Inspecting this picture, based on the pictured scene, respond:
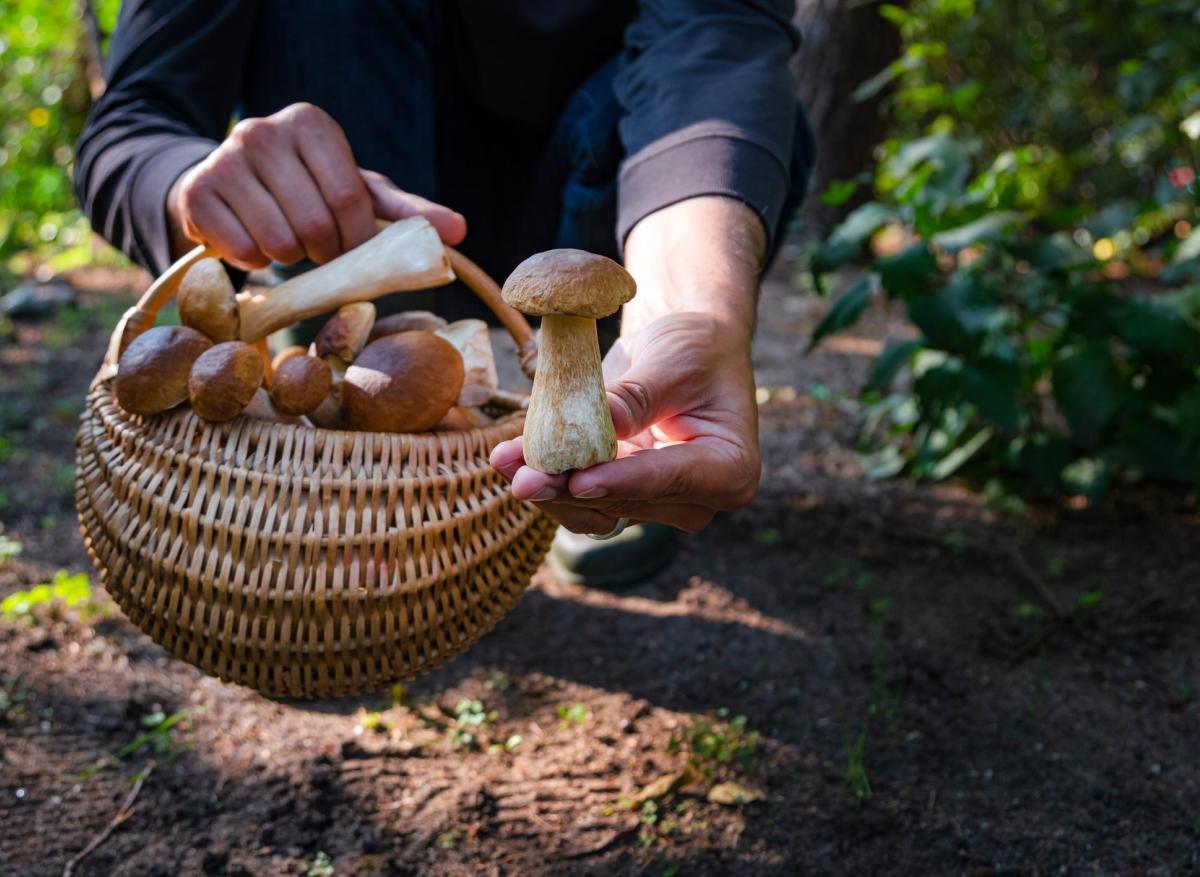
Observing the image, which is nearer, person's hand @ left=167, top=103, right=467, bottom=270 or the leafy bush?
person's hand @ left=167, top=103, right=467, bottom=270

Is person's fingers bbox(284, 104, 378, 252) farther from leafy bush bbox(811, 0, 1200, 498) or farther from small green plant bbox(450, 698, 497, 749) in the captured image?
leafy bush bbox(811, 0, 1200, 498)

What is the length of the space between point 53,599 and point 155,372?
1.07 m

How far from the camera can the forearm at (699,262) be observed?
50.1 inches

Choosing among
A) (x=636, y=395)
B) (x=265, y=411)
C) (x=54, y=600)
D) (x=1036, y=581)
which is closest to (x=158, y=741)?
(x=54, y=600)

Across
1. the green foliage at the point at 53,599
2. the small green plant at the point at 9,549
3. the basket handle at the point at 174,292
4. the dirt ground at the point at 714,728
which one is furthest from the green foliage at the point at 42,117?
the basket handle at the point at 174,292

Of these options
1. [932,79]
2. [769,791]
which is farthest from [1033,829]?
[932,79]

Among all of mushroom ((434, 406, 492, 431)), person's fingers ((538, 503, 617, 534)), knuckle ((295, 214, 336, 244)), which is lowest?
mushroom ((434, 406, 492, 431))

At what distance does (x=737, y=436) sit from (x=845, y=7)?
3.14 m

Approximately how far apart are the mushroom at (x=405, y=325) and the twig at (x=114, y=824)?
0.80 metres

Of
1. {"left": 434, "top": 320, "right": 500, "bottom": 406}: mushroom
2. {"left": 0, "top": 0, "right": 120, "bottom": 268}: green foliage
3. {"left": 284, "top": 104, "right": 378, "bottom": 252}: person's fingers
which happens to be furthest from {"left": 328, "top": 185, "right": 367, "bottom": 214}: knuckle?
{"left": 0, "top": 0, "right": 120, "bottom": 268}: green foliage

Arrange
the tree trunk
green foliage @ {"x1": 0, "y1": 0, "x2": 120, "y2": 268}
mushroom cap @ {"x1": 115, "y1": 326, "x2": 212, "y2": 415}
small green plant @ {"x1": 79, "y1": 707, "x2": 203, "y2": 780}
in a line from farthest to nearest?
green foliage @ {"x1": 0, "y1": 0, "x2": 120, "y2": 268}
the tree trunk
small green plant @ {"x1": 79, "y1": 707, "x2": 203, "y2": 780}
mushroom cap @ {"x1": 115, "y1": 326, "x2": 212, "y2": 415}

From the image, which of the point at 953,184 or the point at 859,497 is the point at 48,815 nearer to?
the point at 859,497

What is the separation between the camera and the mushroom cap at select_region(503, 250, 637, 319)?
999 mm

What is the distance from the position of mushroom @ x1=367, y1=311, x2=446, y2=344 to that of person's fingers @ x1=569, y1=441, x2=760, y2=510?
0.54 meters
